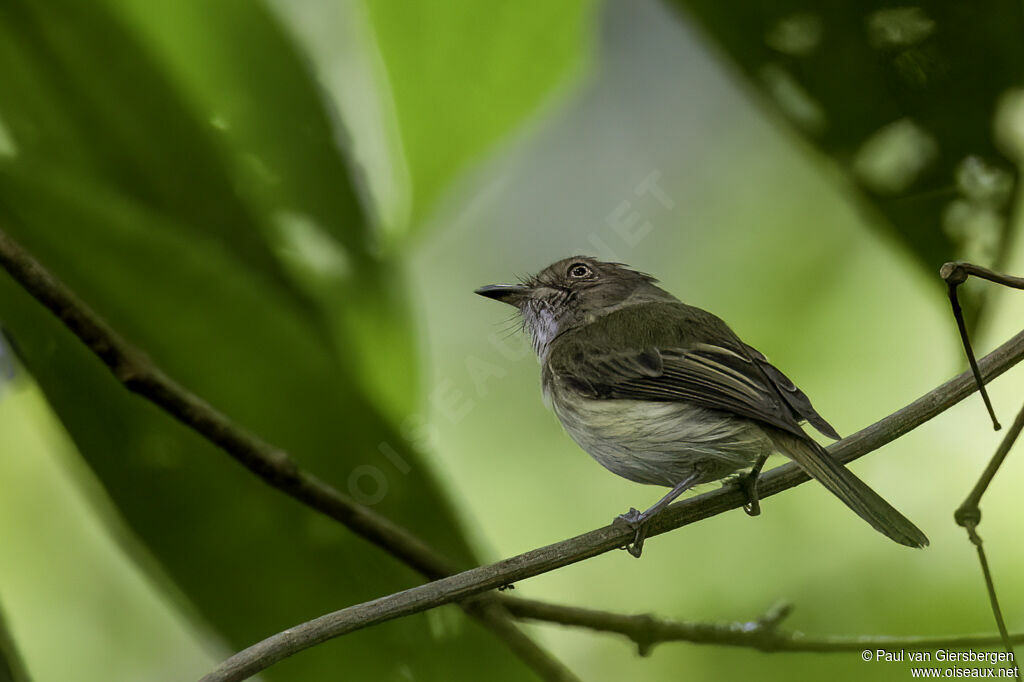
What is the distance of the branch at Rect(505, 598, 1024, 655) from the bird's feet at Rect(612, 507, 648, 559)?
0.65ft

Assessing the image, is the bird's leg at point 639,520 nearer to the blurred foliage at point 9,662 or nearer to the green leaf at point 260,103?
the green leaf at point 260,103

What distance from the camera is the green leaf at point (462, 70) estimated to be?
1.68m

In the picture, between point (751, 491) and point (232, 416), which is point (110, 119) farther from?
point (751, 491)

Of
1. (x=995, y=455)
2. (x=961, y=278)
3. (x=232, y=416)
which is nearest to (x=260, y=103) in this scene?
(x=232, y=416)

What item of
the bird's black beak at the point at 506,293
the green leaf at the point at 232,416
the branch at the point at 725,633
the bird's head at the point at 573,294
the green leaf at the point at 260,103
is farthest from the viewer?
the bird's head at the point at 573,294

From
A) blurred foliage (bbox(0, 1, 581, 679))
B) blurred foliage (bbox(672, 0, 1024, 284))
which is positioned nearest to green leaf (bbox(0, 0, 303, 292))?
blurred foliage (bbox(0, 1, 581, 679))

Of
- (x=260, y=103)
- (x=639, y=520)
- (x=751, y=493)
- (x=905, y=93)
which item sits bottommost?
(x=751, y=493)

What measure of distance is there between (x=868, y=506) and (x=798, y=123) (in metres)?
0.61

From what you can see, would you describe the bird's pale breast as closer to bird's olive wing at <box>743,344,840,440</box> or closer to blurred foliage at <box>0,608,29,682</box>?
bird's olive wing at <box>743,344,840,440</box>

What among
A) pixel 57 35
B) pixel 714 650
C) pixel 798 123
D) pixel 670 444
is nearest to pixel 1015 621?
pixel 714 650

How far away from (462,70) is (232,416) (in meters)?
0.73

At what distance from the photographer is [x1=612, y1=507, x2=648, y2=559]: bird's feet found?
1354 mm

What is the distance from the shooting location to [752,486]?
150 cm

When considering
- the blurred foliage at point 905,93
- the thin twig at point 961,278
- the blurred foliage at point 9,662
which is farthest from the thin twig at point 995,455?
the blurred foliage at point 9,662
